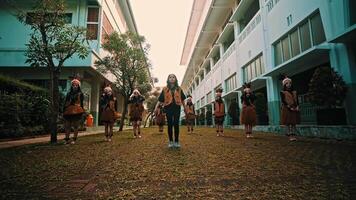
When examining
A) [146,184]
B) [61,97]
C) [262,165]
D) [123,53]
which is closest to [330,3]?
[262,165]

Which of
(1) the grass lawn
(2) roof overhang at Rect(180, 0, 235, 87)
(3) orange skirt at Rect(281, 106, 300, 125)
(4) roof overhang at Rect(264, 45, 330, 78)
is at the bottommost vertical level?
(1) the grass lawn

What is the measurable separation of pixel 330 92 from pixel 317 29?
339 cm

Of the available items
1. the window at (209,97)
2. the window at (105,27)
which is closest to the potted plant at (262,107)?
the window at (105,27)

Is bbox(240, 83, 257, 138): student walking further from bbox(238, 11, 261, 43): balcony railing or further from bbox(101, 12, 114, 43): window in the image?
bbox(101, 12, 114, 43): window

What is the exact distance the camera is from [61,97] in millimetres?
12742

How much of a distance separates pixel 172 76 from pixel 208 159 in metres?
2.66

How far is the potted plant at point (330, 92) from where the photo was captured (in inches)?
262

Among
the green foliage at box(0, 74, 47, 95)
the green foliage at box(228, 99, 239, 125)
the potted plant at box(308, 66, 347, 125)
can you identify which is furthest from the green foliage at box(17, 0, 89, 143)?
the green foliage at box(228, 99, 239, 125)

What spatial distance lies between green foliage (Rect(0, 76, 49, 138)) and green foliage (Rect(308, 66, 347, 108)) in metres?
9.52

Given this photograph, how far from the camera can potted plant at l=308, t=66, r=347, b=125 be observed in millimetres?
6660

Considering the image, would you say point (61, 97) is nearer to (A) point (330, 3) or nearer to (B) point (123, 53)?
(B) point (123, 53)

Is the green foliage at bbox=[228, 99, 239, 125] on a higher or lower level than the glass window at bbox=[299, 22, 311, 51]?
lower

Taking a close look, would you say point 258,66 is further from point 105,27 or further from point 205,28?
Answer: point 105,27

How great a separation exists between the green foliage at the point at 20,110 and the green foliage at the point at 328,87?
9.52 metres
